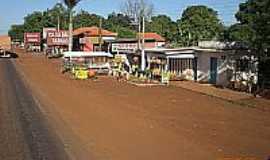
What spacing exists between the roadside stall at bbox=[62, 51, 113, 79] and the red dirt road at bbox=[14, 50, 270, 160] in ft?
56.9

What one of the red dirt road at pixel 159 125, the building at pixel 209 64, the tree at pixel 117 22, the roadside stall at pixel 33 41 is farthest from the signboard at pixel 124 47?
the roadside stall at pixel 33 41

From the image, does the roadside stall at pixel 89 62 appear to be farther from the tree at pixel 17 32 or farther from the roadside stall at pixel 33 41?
the tree at pixel 17 32

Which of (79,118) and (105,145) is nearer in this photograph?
(105,145)

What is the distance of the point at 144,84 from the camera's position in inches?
1432

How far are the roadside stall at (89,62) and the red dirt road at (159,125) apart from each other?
1734cm

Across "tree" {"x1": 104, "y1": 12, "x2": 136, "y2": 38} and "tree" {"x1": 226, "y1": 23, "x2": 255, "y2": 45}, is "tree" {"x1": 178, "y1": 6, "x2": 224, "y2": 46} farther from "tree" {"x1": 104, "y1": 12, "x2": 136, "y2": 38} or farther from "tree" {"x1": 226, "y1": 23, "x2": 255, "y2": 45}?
"tree" {"x1": 226, "y1": 23, "x2": 255, "y2": 45}

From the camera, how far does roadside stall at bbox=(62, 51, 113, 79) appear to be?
47375 millimetres

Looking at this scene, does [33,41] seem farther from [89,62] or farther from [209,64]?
[209,64]

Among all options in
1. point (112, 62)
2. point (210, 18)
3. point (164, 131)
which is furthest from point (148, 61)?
point (210, 18)

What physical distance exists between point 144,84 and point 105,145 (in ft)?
73.1

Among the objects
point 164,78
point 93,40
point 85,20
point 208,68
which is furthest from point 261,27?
point 85,20

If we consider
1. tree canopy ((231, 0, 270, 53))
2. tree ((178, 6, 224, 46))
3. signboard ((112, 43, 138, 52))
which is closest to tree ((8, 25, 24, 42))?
tree ((178, 6, 224, 46))

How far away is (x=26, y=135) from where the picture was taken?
15.9 meters

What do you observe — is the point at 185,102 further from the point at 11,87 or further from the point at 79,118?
the point at 11,87
